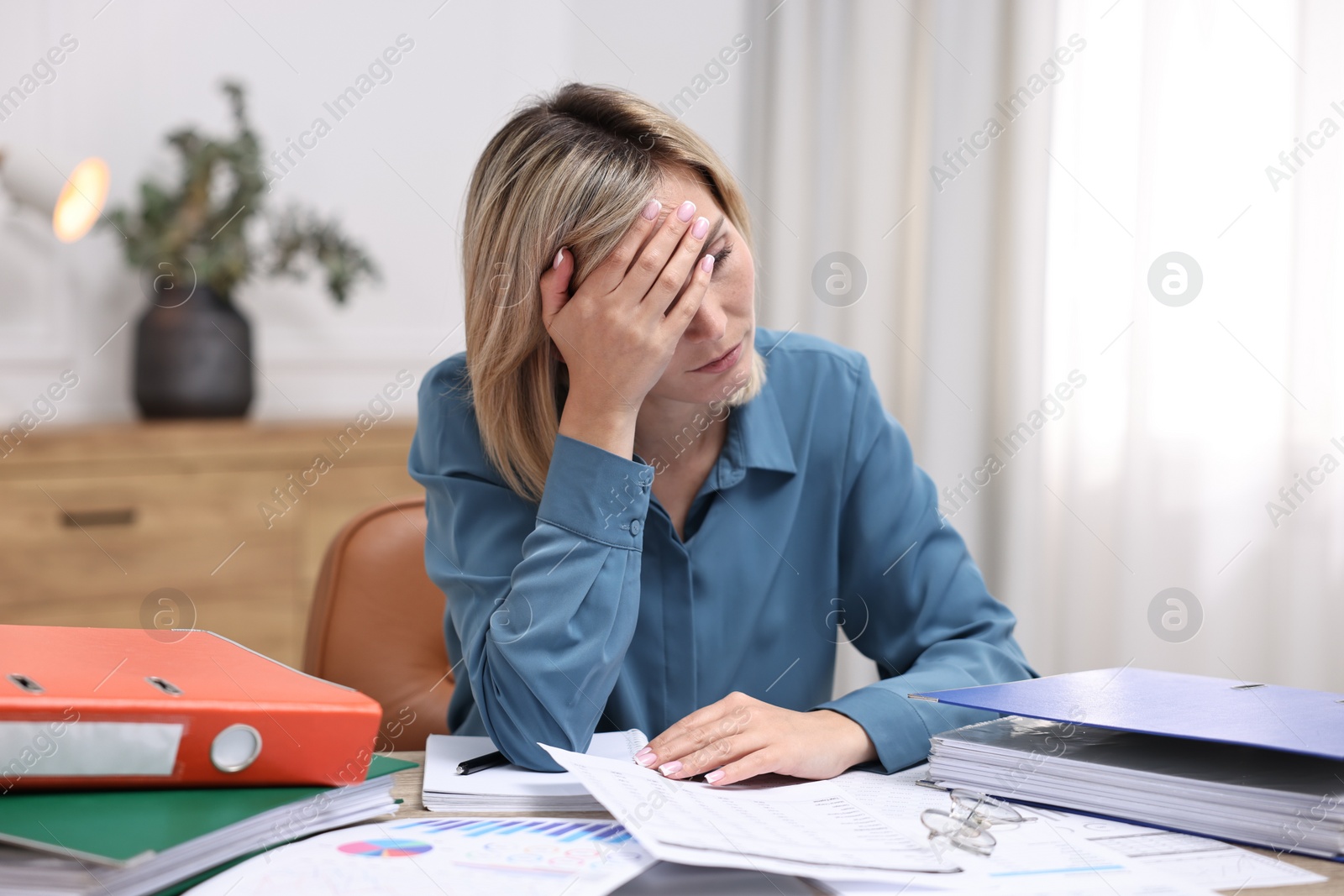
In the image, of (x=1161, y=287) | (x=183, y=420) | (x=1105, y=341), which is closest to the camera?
(x=1161, y=287)

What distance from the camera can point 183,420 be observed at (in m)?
2.52

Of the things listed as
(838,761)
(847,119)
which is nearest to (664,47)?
(847,119)

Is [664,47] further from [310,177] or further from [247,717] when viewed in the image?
[247,717]

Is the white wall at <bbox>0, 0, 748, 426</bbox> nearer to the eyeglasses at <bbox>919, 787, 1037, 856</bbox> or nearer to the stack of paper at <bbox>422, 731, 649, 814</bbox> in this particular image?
the stack of paper at <bbox>422, 731, 649, 814</bbox>

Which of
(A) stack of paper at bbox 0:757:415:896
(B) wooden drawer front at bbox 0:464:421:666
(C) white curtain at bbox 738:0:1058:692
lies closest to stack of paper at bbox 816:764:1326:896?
(A) stack of paper at bbox 0:757:415:896

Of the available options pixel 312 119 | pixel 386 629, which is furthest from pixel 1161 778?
pixel 312 119

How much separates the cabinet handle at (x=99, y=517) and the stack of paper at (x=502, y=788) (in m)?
1.60

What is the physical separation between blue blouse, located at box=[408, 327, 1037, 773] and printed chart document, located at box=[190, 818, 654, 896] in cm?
24

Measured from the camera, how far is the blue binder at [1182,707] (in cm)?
70

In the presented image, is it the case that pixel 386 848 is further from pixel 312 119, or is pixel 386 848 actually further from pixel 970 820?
pixel 312 119

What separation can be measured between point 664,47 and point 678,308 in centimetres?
211

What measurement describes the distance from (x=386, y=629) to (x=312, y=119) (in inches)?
82.5

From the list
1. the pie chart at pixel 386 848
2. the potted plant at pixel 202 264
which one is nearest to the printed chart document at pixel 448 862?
the pie chart at pixel 386 848

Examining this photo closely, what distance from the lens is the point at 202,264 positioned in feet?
8.30
